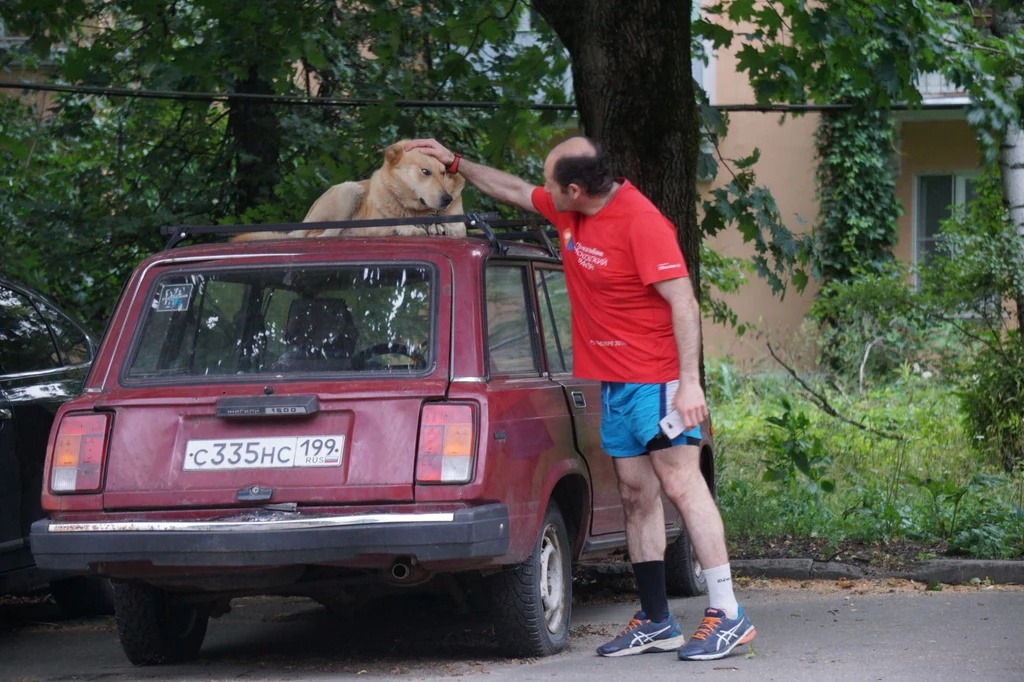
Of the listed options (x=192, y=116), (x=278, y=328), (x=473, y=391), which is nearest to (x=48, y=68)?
(x=192, y=116)

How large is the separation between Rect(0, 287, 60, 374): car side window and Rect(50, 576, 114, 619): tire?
3.84 ft

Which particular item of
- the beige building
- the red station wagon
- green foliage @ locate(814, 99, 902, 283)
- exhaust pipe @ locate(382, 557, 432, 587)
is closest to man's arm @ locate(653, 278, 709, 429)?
the red station wagon

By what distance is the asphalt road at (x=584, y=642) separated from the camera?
4.97 meters

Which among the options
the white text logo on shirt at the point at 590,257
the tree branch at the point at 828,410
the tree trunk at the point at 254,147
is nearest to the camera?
the white text logo on shirt at the point at 590,257

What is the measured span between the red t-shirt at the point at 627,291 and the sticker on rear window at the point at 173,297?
1.59 meters

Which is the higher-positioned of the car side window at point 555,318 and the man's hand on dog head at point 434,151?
the man's hand on dog head at point 434,151

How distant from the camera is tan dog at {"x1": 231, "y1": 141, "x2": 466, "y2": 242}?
20.9ft

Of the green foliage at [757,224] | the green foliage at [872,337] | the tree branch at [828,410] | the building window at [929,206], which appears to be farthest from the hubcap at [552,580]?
the building window at [929,206]

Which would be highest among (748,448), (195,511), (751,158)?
(751,158)

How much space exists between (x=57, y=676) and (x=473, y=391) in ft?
7.18

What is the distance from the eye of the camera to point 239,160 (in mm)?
11242

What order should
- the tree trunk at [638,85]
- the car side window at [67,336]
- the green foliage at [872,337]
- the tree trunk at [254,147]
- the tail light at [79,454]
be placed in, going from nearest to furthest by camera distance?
the tail light at [79,454]
the car side window at [67,336]
the tree trunk at [638,85]
the tree trunk at [254,147]
the green foliage at [872,337]

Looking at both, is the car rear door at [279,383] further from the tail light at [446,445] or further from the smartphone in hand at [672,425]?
the smartphone in hand at [672,425]

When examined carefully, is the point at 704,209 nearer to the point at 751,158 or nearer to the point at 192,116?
the point at 751,158
